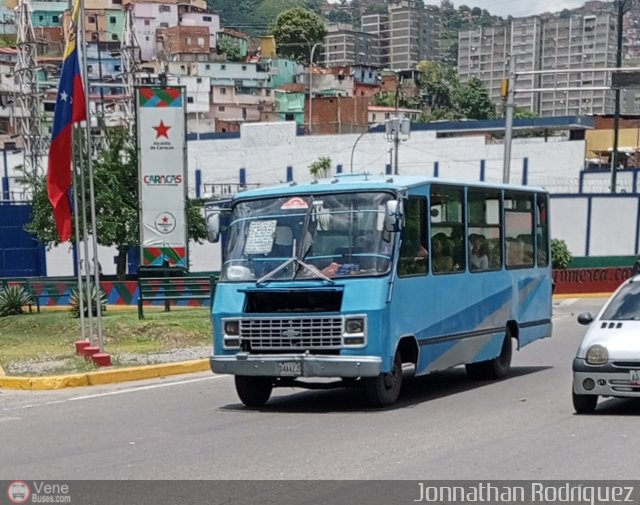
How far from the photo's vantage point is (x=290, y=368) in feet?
39.5

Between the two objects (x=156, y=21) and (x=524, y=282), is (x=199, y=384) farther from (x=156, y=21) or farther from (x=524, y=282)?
(x=156, y=21)

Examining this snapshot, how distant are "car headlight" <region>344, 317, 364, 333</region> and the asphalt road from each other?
999 mm

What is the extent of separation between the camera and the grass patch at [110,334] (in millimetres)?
19297

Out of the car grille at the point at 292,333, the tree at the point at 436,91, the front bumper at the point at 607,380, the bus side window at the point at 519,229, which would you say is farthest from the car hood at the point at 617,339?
the tree at the point at 436,91

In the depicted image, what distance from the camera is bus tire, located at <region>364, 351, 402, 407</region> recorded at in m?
12.3

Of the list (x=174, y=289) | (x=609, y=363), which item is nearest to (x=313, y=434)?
(x=609, y=363)

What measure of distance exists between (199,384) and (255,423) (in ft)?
12.9

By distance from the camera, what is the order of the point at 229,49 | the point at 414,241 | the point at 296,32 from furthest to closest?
the point at 296,32 → the point at 229,49 → the point at 414,241

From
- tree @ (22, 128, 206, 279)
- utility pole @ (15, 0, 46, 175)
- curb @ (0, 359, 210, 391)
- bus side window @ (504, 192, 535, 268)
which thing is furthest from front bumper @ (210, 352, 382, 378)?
utility pole @ (15, 0, 46, 175)

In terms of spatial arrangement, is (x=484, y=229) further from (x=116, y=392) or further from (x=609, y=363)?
(x=116, y=392)

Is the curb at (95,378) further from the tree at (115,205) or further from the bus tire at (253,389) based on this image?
the tree at (115,205)

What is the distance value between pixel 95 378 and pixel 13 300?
528 inches

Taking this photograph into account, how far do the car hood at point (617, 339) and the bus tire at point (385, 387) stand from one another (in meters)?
2.22
